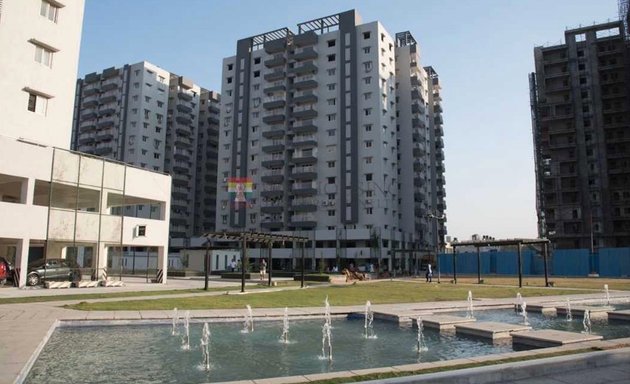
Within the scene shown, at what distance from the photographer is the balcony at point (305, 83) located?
101m

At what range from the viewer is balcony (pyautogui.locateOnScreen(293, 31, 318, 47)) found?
4023 inches

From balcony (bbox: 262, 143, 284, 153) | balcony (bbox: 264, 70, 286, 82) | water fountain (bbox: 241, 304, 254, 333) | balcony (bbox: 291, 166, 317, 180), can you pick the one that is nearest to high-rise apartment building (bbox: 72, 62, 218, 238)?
balcony (bbox: 262, 143, 284, 153)

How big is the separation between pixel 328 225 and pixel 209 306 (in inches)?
2946

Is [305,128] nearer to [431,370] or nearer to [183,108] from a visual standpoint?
[183,108]

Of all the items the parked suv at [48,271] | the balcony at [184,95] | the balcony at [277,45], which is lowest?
the parked suv at [48,271]

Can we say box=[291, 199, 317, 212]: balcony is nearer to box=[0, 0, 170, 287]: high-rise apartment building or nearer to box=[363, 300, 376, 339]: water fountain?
box=[0, 0, 170, 287]: high-rise apartment building

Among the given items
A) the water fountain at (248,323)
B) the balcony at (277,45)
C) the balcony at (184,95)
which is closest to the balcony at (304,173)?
the balcony at (277,45)

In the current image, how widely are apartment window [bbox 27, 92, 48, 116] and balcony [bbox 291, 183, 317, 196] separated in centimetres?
6170

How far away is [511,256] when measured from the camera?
236 feet

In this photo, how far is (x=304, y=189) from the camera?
97.2 m

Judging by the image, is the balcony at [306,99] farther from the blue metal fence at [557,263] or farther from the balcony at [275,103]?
the blue metal fence at [557,263]

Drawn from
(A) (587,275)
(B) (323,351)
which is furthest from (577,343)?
(A) (587,275)

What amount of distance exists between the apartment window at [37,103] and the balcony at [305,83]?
67.2m

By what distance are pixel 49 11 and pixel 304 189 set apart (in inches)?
2449
